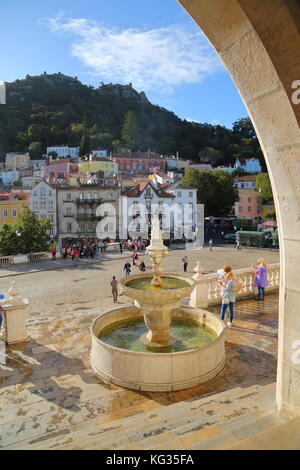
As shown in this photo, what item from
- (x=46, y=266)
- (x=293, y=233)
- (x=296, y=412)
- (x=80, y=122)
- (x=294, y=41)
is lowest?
(x=46, y=266)

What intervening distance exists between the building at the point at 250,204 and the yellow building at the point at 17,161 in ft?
232

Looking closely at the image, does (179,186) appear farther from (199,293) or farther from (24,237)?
(199,293)

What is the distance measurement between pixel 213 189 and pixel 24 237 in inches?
1329

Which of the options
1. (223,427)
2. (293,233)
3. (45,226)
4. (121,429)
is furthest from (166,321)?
(45,226)

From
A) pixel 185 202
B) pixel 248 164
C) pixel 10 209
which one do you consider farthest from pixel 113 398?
pixel 248 164

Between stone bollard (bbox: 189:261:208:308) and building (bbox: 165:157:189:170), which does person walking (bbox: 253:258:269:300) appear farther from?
building (bbox: 165:157:189:170)

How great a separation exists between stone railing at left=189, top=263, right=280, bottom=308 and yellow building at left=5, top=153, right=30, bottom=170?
3990 inches

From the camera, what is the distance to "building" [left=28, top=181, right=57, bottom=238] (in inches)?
1891

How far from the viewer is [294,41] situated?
80.3 inches

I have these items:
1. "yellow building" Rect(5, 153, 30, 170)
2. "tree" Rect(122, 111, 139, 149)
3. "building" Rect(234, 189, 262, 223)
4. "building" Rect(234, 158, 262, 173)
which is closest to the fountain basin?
"building" Rect(234, 189, 262, 223)

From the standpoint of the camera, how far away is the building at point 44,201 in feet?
158
